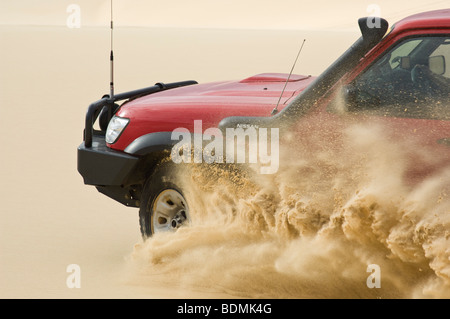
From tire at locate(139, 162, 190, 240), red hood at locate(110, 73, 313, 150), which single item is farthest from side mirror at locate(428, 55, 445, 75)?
tire at locate(139, 162, 190, 240)

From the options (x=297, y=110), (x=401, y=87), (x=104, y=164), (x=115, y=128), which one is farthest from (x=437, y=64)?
(x=104, y=164)

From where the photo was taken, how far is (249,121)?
5.04m

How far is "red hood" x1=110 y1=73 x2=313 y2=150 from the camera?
5238mm

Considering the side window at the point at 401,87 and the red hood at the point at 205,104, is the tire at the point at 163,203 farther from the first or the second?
the side window at the point at 401,87

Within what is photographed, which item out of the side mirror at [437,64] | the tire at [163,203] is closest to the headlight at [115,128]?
the tire at [163,203]

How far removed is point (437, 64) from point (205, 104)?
150cm

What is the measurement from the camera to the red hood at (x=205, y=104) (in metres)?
5.24

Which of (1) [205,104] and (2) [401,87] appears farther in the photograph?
(1) [205,104]

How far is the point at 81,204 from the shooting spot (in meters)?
8.11

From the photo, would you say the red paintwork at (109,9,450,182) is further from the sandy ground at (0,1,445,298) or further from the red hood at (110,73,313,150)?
the sandy ground at (0,1,445,298)

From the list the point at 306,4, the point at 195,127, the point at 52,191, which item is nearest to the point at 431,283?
the point at 195,127

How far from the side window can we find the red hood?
0.57 metres

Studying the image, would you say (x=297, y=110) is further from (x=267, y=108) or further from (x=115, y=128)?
(x=115, y=128)

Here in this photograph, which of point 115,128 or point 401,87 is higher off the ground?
point 115,128
